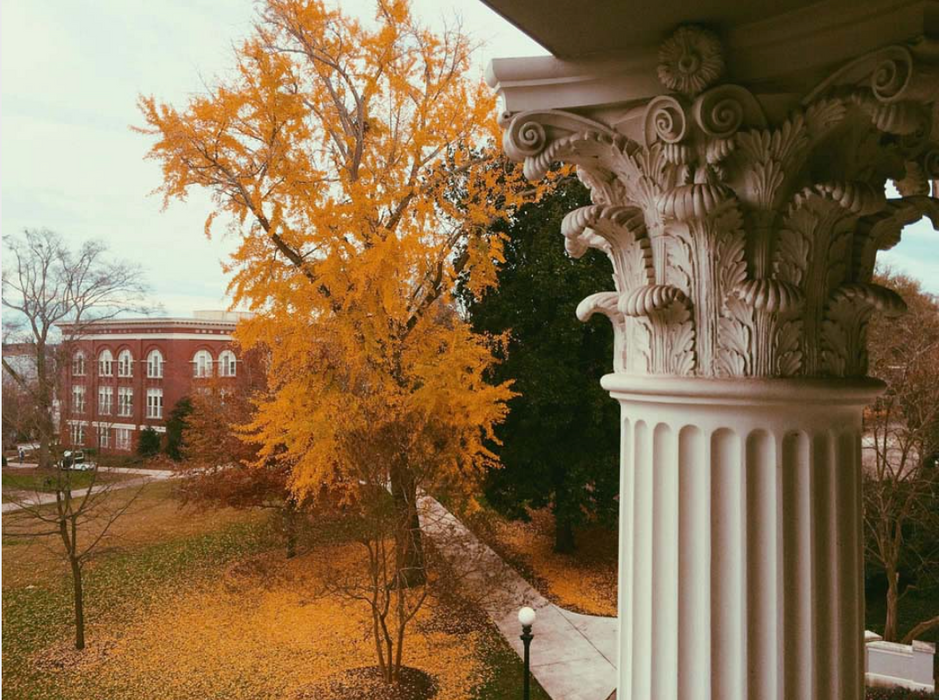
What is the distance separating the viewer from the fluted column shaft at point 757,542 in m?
1.39

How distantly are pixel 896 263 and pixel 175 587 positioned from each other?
15.0 metres

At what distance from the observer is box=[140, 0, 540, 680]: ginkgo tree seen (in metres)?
9.39

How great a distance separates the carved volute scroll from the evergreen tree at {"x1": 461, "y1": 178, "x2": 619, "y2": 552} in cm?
1005

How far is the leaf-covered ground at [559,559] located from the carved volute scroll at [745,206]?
8.47 m

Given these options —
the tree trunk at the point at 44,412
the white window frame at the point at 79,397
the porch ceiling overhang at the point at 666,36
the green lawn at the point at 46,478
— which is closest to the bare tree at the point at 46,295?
the tree trunk at the point at 44,412

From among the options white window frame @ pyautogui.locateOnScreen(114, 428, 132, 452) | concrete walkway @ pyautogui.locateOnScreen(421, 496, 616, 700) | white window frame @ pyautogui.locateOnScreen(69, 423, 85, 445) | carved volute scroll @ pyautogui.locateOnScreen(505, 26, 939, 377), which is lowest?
concrete walkway @ pyautogui.locateOnScreen(421, 496, 616, 700)

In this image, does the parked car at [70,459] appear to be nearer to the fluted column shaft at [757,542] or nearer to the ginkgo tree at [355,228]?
the ginkgo tree at [355,228]

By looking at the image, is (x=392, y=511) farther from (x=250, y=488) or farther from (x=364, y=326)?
(x=250, y=488)

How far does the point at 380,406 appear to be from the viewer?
375 inches

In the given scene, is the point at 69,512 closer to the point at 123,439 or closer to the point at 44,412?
the point at 44,412

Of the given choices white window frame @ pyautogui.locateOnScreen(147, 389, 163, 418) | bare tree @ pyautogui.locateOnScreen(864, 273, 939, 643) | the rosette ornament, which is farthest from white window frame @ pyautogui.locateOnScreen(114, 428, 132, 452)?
the rosette ornament

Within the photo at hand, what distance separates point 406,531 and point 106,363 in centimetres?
1514

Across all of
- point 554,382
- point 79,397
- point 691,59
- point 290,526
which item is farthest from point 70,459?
point 691,59

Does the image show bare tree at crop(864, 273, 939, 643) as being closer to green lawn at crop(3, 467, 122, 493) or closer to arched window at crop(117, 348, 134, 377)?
green lawn at crop(3, 467, 122, 493)
